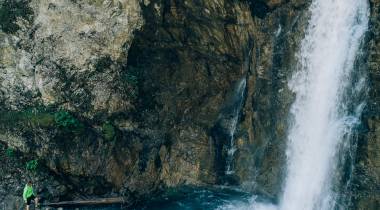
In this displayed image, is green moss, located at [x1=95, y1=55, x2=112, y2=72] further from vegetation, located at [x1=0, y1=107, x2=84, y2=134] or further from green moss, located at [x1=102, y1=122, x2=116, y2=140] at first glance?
green moss, located at [x1=102, y1=122, x2=116, y2=140]

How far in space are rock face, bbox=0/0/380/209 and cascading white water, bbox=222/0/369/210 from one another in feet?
1.82

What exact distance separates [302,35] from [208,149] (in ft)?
22.2

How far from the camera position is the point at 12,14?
2203cm

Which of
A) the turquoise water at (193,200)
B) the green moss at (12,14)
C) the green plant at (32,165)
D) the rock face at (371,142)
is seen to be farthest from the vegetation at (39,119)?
the rock face at (371,142)

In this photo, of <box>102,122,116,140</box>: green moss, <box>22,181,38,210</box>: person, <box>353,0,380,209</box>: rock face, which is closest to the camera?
<box>353,0,380,209</box>: rock face

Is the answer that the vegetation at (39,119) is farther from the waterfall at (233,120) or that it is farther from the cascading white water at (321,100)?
the cascading white water at (321,100)

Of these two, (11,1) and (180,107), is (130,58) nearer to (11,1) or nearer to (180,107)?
(180,107)

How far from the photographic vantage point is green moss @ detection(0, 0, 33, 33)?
22031 millimetres

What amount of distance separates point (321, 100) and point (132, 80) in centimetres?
758

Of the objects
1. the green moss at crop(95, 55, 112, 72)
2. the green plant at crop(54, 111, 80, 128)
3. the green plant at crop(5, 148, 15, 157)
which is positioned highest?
the green moss at crop(95, 55, 112, 72)

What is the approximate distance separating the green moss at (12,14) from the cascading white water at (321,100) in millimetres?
10840

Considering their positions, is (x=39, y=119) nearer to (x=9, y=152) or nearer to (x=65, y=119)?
(x=65, y=119)

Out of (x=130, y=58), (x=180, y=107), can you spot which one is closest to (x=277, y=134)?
(x=180, y=107)

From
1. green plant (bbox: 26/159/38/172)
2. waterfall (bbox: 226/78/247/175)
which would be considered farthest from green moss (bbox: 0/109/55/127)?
waterfall (bbox: 226/78/247/175)
